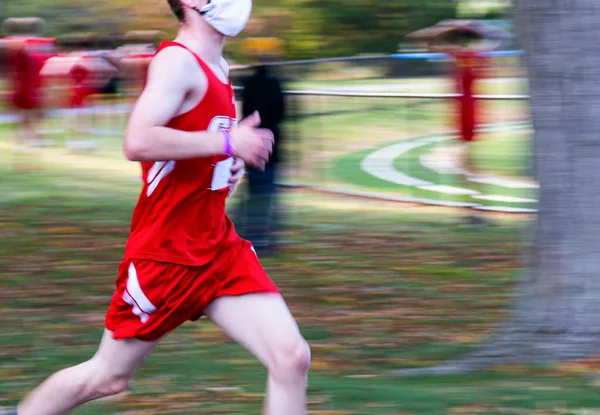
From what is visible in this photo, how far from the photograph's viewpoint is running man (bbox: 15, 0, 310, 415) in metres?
3.39

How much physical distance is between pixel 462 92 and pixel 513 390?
241 inches

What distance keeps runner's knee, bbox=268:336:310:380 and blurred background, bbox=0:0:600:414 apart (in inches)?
47.8

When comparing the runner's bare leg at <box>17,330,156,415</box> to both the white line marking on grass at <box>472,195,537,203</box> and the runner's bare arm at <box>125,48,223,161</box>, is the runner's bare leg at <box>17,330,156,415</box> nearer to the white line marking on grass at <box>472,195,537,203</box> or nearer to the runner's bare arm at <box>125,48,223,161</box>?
the runner's bare arm at <box>125,48,223,161</box>

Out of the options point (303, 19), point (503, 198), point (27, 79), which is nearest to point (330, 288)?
point (503, 198)

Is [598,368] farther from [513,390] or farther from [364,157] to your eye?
[364,157]

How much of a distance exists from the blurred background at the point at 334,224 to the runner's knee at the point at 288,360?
3.98 feet

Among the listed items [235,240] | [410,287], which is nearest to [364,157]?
[410,287]

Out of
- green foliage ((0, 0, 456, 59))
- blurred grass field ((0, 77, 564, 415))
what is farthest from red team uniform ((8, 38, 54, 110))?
green foliage ((0, 0, 456, 59))

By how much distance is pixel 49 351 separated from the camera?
19.7 ft

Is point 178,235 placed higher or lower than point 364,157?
higher

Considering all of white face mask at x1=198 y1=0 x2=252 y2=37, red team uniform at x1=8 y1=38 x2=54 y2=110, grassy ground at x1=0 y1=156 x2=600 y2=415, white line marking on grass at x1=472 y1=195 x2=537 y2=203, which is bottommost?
white line marking on grass at x1=472 y1=195 x2=537 y2=203

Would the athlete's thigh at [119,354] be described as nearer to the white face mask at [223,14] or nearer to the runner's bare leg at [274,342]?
the runner's bare leg at [274,342]

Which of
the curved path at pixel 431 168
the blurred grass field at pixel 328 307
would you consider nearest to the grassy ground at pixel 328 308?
the blurred grass field at pixel 328 307

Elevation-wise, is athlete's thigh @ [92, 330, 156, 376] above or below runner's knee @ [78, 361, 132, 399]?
above
